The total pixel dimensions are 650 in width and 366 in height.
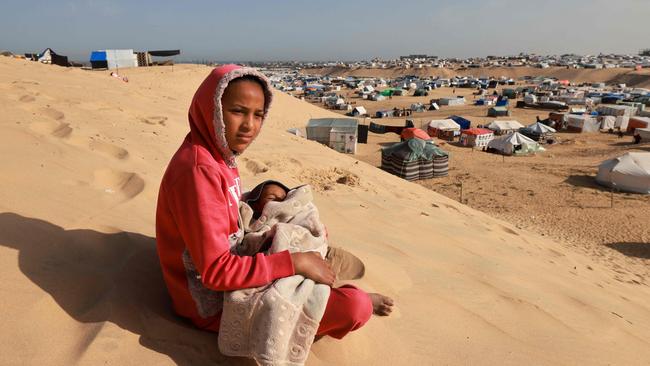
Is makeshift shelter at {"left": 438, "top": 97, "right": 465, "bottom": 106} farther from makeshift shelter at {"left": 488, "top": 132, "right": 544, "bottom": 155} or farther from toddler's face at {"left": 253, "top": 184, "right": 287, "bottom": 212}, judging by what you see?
toddler's face at {"left": 253, "top": 184, "right": 287, "bottom": 212}

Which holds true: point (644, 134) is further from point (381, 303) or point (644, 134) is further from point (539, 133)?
point (381, 303)

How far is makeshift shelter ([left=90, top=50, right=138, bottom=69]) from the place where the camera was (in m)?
34.7

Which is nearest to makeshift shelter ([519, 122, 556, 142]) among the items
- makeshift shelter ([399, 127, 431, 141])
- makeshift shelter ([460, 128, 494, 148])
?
makeshift shelter ([460, 128, 494, 148])

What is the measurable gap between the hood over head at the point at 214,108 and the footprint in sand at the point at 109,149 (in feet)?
8.85

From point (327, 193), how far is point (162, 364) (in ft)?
11.6

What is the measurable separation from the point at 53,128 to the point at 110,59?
117 ft

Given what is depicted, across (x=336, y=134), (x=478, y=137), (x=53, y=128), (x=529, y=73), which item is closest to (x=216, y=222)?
(x=53, y=128)

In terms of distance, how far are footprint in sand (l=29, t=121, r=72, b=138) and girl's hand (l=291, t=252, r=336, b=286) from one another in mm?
3801

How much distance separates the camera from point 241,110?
1746 mm

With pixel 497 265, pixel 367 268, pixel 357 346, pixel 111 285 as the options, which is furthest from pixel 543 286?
pixel 111 285

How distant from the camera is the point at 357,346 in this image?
6.32 ft

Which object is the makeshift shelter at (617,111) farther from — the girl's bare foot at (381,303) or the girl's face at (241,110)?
the girl's face at (241,110)

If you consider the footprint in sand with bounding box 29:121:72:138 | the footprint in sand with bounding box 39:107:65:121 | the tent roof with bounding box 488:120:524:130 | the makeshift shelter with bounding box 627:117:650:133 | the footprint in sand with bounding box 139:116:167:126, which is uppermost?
the footprint in sand with bounding box 39:107:65:121

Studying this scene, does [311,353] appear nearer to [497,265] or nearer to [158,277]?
[158,277]
